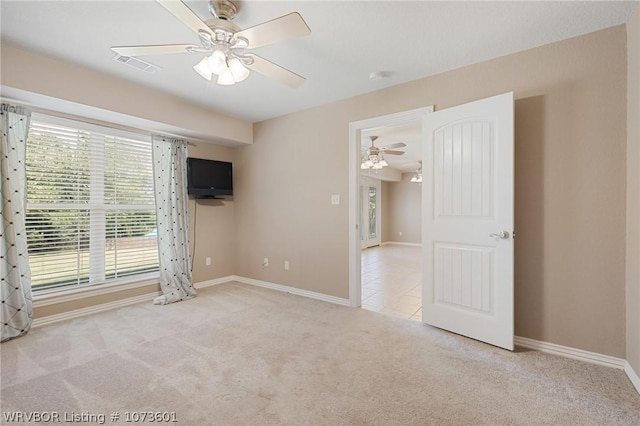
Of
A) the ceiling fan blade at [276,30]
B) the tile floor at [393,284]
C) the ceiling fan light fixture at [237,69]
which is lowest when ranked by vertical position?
the tile floor at [393,284]

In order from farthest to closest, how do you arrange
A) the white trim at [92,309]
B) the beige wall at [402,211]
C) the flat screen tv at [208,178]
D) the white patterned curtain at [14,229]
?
the beige wall at [402,211] < the flat screen tv at [208,178] < the white trim at [92,309] < the white patterned curtain at [14,229]

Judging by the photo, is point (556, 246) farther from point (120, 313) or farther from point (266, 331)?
point (120, 313)

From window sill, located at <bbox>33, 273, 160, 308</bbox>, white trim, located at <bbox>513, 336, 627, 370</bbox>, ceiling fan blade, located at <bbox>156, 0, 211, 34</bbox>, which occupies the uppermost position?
ceiling fan blade, located at <bbox>156, 0, 211, 34</bbox>

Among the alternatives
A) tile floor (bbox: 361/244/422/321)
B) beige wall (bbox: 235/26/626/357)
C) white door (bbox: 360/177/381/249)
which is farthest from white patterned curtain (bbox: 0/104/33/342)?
white door (bbox: 360/177/381/249)

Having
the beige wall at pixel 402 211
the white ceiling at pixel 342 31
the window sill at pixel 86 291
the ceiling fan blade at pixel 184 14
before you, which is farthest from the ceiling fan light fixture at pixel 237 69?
the beige wall at pixel 402 211

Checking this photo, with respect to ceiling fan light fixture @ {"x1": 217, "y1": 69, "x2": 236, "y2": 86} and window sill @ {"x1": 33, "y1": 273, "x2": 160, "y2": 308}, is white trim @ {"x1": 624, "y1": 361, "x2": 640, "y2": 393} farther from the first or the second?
window sill @ {"x1": 33, "y1": 273, "x2": 160, "y2": 308}

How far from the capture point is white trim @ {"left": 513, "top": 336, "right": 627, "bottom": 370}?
2090 millimetres

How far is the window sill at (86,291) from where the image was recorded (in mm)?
2920

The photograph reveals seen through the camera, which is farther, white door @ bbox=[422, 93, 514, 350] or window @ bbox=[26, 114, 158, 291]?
window @ bbox=[26, 114, 158, 291]

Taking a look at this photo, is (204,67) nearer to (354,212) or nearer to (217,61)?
(217,61)

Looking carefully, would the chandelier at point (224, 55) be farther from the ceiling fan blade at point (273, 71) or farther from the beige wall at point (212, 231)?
the beige wall at point (212, 231)

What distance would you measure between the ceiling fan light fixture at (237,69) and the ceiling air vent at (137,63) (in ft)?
4.11

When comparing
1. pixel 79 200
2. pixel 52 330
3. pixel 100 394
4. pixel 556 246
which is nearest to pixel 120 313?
pixel 52 330

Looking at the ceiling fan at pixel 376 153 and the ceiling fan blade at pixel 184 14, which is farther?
the ceiling fan at pixel 376 153
